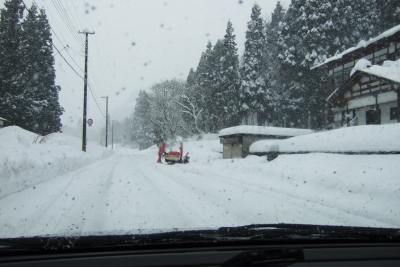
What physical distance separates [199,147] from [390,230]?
3317 centimetres

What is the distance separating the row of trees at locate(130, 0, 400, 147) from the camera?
33281 mm

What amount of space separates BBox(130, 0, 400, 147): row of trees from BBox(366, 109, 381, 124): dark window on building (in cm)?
819

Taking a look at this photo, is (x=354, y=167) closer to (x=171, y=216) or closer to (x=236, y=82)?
(x=171, y=216)

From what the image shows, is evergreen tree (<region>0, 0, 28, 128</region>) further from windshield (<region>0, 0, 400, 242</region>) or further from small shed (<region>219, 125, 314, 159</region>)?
small shed (<region>219, 125, 314, 159</region>)

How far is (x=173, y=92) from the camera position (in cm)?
4653

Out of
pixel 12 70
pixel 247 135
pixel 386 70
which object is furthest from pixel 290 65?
pixel 12 70

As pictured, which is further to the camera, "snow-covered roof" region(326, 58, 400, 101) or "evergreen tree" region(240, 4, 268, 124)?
"evergreen tree" region(240, 4, 268, 124)

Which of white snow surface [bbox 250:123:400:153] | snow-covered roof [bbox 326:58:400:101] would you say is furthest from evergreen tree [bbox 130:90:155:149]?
white snow surface [bbox 250:123:400:153]

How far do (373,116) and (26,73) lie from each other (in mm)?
33737

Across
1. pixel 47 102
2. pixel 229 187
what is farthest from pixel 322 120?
pixel 47 102

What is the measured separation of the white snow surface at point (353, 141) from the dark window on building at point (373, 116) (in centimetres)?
1145

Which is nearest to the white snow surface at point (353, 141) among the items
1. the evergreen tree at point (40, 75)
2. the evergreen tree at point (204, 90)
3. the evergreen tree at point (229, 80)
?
the evergreen tree at point (229, 80)

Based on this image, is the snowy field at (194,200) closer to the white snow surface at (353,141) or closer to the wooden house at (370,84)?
the white snow surface at (353,141)

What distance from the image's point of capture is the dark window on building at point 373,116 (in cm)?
2300
